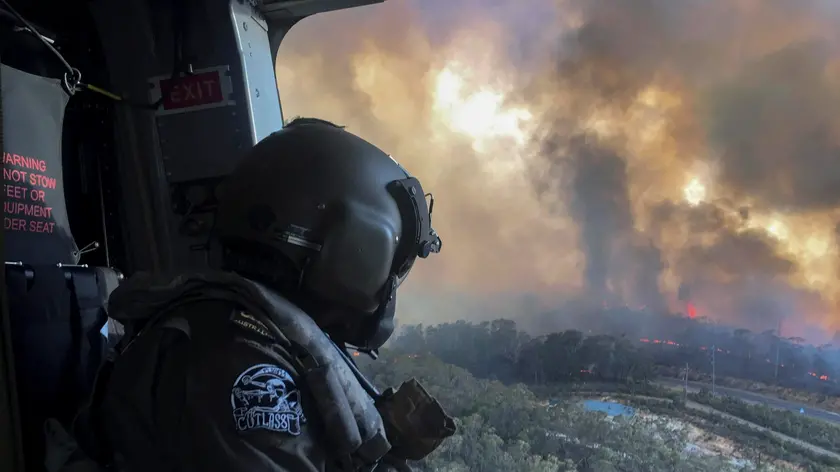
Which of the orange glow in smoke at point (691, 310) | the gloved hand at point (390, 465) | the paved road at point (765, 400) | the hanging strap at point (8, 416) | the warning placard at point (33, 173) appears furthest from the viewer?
the orange glow in smoke at point (691, 310)

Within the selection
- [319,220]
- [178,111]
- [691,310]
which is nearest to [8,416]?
[319,220]

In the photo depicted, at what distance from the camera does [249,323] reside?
3.03 feet

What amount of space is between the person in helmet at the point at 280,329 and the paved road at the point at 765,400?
3.34 feet

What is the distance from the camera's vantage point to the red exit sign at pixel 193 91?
193 centimetres

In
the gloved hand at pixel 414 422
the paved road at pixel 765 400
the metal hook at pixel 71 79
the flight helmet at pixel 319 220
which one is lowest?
the paved road at pixel 765 400

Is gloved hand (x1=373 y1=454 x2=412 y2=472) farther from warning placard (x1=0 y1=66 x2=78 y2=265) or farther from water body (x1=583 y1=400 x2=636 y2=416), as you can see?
water body (x1=583 y1=400 x2=636 y2=416)

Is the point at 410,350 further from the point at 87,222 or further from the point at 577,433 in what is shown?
the point at 87,222

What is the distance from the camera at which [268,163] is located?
1.13 m

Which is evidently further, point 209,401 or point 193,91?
point 193,91

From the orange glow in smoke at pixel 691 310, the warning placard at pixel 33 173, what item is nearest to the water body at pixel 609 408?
the orange glow in smoke at pixel 691 310

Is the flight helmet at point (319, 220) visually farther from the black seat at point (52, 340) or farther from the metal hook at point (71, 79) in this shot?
the metal hook at point (71, 79)

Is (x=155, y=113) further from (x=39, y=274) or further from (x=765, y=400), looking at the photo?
(x=765, y=400)

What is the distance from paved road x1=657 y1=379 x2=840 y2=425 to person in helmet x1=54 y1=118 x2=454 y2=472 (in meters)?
1.02

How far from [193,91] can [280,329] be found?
4.07 feet
